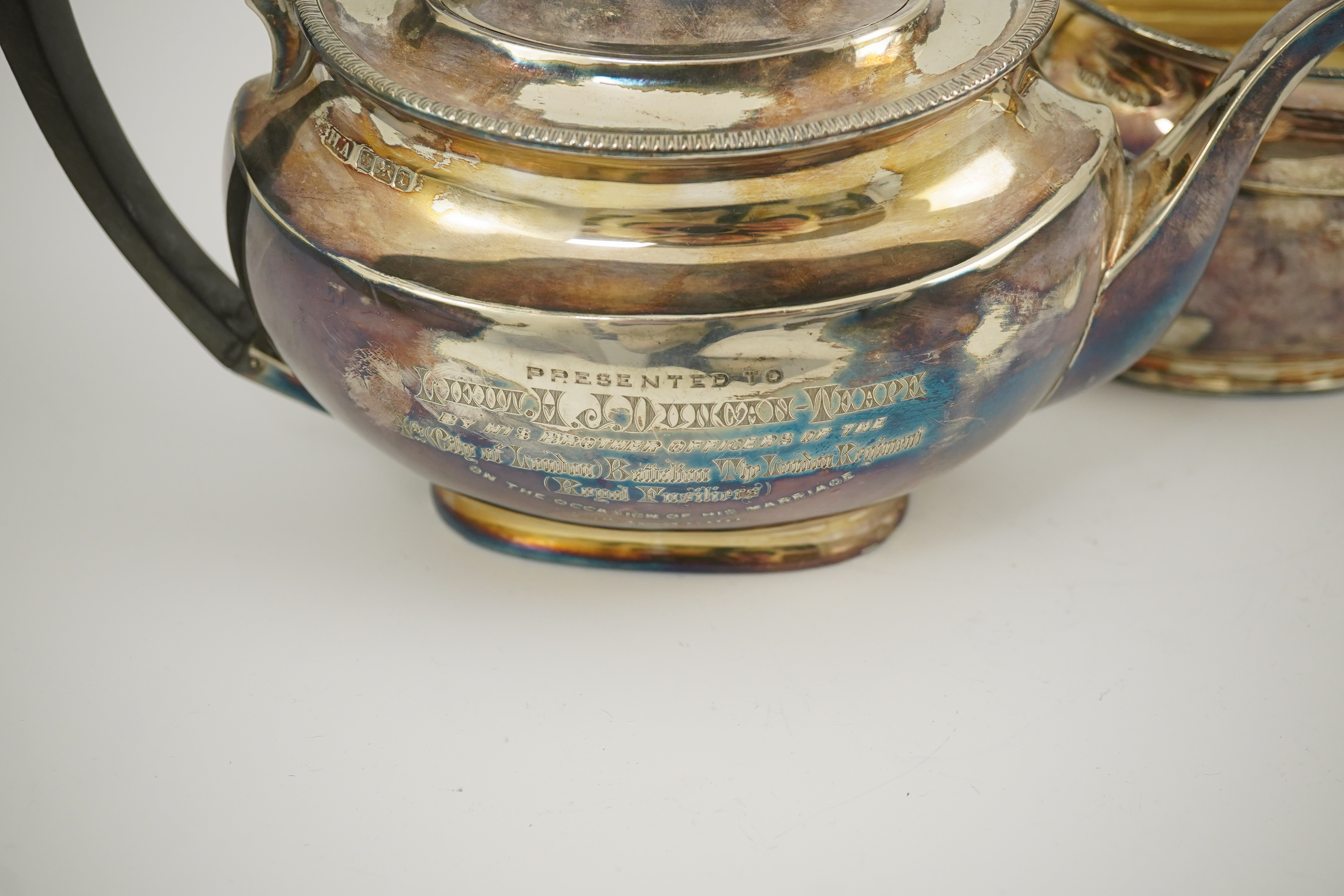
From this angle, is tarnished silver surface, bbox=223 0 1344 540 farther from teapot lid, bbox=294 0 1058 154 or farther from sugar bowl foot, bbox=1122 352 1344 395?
sugar bowl foot, bbox=1122 352 1344 395

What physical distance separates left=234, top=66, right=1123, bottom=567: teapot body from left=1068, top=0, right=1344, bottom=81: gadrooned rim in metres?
0.23

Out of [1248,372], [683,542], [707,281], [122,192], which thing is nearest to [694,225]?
[707,281]

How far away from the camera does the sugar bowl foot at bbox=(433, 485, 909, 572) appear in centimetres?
104

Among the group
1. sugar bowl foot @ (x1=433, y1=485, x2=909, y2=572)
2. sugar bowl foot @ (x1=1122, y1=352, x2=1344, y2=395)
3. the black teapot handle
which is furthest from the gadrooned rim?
the black teapot handle

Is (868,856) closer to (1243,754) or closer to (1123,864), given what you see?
(1123,864)

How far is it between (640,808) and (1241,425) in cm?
66

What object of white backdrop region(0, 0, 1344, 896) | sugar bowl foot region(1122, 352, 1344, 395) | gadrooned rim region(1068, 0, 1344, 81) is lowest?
white backdrop region(0, 0, 1344, 896)

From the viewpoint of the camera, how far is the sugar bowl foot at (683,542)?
104 centimetres

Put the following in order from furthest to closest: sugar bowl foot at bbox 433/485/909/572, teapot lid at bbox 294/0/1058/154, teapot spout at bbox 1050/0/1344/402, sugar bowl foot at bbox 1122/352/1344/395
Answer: sugar bowl foot at bbox 1122/352/1344/395 < sugar bowl foot at bbox 433/485/909/572 < teapot spout at bbox 1050/0/1344/402 < teapot lid at bbox 294/0/1058/154

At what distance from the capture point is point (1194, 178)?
94 cm

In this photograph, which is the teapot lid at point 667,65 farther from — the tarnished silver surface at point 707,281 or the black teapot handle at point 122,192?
the black teapot handle at point 122,192

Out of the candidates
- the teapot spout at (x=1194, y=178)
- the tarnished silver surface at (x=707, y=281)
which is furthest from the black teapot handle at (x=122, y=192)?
the teapot spout at (x=1194, y=178)

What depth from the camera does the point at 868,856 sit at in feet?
2.87

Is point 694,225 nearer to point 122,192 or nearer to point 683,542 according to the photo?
point 683,542
